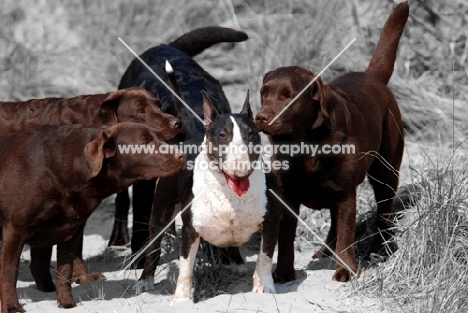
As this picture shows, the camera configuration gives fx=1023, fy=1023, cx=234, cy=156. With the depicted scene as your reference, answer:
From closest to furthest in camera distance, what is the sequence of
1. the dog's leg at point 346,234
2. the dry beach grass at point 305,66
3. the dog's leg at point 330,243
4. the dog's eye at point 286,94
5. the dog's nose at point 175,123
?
the dry beach grass at point 305,66 → the dog's eye at point 286,94 → the dog's leg at point 346,234 → the dog's nose at point 175,123 → the dog's leg at point 330,243

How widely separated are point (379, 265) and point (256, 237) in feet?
7.19

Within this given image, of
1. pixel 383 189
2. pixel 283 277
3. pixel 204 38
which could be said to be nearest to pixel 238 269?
pixel 283 277

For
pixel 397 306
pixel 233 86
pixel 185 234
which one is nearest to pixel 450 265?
pixel 397 306

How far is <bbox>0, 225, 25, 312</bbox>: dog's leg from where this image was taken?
6.88 m

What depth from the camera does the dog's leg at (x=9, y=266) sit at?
6.88 meters

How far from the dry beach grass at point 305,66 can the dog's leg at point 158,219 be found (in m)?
0.11

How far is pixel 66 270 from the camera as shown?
7.21 meters

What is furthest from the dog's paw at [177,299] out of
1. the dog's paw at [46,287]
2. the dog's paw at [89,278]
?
the dog's paw at [46,287]

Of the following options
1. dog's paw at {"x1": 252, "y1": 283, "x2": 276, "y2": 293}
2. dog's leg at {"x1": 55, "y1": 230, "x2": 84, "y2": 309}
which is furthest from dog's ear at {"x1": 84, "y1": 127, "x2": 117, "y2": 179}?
dog's paw at {"x1": 252, "y1": 283, "x2": 276, "y2": 293}

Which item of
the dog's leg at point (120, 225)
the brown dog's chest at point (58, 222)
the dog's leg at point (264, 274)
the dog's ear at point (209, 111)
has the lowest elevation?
the dog's leg at point (120, 225)

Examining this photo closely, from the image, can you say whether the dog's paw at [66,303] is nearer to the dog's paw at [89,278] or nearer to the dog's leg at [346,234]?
the dog's paw at [89,278]

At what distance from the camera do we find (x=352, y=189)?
7.43 meters

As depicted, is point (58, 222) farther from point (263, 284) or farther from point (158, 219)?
point (263, 284)

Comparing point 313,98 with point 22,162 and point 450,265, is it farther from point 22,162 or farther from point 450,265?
point 22,162
